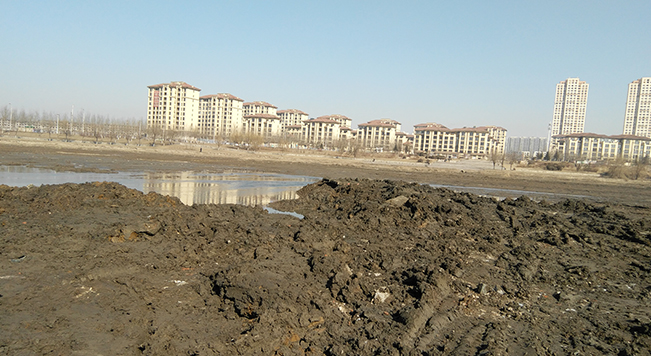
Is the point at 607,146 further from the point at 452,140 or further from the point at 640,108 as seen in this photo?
the point at 640,108

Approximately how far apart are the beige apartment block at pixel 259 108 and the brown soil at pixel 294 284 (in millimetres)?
157410

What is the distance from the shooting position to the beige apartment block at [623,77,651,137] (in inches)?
6629

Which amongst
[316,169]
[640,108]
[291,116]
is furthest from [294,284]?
[640,108]

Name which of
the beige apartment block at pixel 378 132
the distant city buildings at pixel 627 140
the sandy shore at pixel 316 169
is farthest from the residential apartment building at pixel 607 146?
the sandy shore at pixel 316 169

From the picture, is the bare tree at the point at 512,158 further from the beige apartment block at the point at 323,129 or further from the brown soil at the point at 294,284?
the beige apartment block at the point at 323,129

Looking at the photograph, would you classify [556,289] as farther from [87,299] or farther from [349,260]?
[87,299]

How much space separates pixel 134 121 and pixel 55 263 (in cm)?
13047

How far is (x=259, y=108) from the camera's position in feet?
553

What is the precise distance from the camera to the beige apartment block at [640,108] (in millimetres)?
168375

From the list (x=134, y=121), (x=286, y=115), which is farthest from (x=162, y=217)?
(x=286, y=115)

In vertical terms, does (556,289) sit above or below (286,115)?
below

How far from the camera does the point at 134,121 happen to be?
125125 millimetres

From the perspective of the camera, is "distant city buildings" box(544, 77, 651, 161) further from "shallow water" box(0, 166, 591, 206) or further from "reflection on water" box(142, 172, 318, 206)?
"shallow water" box(0, 166, 591, 206)

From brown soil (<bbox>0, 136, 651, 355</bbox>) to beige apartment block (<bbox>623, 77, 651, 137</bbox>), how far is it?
19830 centimetres
